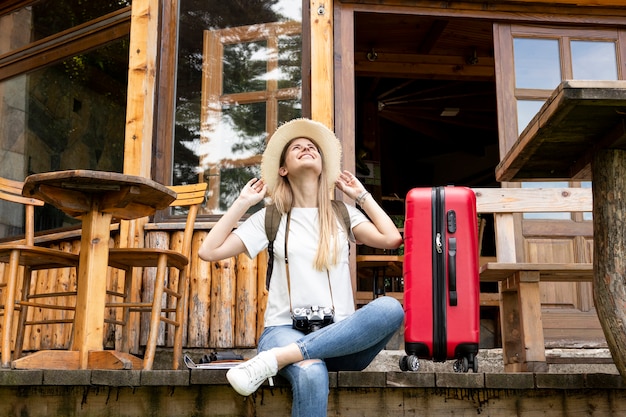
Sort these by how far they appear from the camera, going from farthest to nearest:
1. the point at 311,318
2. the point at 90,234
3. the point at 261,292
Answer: the point at 261,292
the point at 90,234
the point at 311,318

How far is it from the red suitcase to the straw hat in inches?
15.0

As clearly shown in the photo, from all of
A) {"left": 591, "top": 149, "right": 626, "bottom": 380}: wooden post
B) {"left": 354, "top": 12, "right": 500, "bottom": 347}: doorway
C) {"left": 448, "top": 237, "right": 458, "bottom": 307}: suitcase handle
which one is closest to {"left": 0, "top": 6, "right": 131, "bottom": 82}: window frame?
{"left": 354, "top": 12, "right": 500, "bottom": 347}: doorway

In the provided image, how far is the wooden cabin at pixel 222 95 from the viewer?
559 centimetres

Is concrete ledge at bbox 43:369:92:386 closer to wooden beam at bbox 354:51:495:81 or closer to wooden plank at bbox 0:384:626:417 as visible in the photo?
wooden plank at bbox 0:384:626:417

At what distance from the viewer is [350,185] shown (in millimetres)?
3799

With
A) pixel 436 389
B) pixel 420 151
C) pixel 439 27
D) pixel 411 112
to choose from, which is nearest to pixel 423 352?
pixel 436 389

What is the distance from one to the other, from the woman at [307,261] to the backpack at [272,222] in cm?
2

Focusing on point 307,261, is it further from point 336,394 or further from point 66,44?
point 66,44

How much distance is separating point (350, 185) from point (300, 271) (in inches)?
20.7

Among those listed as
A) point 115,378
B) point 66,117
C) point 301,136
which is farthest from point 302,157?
point 66,117

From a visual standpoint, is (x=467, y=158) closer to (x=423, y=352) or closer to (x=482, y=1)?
(x=482, y=1)

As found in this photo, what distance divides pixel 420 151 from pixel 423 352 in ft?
29.7

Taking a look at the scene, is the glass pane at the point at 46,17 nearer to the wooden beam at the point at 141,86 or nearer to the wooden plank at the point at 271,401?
the wooden beam at the point at 141,86

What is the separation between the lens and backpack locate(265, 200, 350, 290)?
3611mm
